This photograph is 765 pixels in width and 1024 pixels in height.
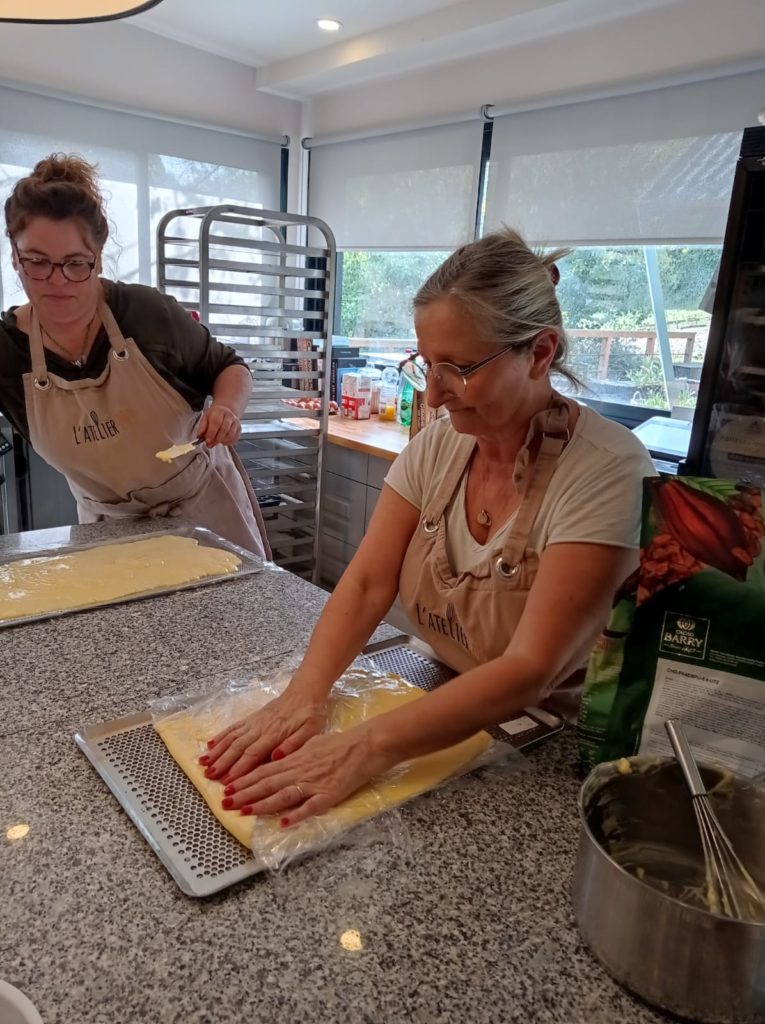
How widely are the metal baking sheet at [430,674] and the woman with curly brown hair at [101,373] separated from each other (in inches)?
24.3

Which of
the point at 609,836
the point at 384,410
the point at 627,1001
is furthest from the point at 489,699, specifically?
the point at 384,410

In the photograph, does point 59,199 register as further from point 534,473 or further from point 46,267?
point 534,473

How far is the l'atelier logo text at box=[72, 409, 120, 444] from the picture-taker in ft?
5.08

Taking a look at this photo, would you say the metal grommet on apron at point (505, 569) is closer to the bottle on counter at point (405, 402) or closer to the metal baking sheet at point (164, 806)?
the metal baking sheet at point (164, 806)

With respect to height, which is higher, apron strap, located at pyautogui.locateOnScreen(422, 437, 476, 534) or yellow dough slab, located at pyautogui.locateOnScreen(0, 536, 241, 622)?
apron strap, located at pyautogui.locateOnScreen(422, 437, 476, 534)

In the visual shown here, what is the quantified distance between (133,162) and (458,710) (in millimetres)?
3272

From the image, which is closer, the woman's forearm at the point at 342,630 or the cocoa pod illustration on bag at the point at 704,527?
the cocoa pod illustration on bag at the point at 704,527

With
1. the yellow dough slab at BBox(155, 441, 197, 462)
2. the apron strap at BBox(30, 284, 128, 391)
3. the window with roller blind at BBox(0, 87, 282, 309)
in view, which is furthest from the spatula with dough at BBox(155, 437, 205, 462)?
the window with roller blind at BBox(0, 87, 282, 309)

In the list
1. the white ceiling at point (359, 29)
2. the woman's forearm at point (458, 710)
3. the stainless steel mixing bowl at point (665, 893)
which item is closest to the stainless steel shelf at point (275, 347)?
the white ceiling at point (359, 29)

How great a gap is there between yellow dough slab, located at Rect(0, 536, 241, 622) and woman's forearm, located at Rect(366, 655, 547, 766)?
0.61 metres

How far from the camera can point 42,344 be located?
1482 mm

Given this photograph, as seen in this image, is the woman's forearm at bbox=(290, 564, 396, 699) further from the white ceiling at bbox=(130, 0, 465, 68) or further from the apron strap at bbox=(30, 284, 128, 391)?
the white ceiling at bbox=(130, 0, 465, 68)

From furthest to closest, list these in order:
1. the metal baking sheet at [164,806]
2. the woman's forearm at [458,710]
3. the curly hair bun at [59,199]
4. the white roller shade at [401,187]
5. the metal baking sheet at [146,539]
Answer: the white roller shade at [401,187] < the curly hair bun at [59,199] < the metal baking sheet at [146,539] < the woman's forearm at [458,710] < the metal baking sheet at [164,806]

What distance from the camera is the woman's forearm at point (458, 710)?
0.80 meters
